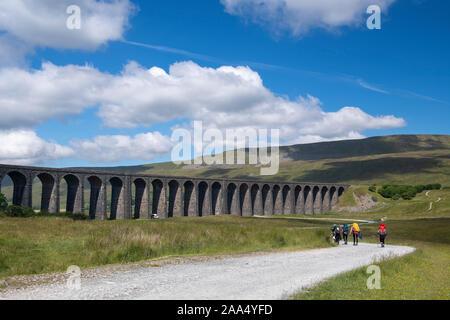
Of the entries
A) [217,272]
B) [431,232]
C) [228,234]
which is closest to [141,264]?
[217,272]

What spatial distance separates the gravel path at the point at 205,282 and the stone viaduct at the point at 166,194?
45665mm

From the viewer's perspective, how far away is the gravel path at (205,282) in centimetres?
935

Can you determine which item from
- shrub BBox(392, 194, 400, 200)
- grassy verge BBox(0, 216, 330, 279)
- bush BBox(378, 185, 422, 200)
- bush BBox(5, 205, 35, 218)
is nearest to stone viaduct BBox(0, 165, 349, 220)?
bush BBox(5, 205, 35, 218)

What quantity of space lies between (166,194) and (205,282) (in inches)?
2502

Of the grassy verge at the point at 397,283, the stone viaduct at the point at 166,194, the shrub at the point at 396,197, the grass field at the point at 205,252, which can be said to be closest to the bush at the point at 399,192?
the shrub at the point at 396,197

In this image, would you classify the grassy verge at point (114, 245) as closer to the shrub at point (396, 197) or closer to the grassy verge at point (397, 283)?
the grassy verge at point (397, 283)

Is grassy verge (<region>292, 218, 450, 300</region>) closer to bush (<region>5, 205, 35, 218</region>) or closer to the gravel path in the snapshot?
the gravel path

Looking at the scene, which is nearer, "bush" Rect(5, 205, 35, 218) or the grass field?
the grass field

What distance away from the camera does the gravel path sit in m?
9.35

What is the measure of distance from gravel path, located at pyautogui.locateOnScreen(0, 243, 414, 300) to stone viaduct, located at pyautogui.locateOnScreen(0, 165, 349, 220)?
1798 inches

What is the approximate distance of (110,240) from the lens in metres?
18.0

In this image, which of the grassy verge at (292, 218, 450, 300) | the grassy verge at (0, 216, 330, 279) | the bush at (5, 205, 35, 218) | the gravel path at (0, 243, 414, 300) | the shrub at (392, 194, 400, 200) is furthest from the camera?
the shrub at (392, 194, 400, 200)
